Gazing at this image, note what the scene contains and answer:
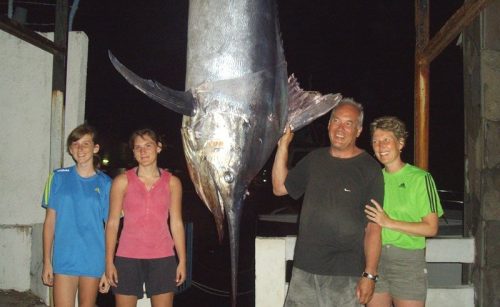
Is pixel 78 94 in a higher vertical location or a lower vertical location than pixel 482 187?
higher

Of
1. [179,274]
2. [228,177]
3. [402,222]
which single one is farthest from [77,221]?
[402,222]

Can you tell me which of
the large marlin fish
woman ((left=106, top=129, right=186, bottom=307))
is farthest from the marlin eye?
woman ((left=106, top=129, right=186, bottom=307))

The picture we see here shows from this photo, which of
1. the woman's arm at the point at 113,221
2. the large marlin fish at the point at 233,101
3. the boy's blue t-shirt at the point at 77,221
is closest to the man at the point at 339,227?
the large marlin fish at the point at 233,101

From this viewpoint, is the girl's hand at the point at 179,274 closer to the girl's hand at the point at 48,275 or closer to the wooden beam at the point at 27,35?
the girl's hand at the point at 48,275

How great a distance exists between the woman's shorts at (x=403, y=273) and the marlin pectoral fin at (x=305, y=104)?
78 cm

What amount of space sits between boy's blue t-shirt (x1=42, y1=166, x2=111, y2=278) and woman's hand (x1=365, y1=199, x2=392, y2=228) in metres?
1.51

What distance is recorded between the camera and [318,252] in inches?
90.7

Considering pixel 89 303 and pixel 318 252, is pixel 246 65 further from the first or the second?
pixel 89 303

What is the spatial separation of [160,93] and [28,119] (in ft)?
7.08

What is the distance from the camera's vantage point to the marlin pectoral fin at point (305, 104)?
7.52 ft

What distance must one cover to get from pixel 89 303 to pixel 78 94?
1685 mm

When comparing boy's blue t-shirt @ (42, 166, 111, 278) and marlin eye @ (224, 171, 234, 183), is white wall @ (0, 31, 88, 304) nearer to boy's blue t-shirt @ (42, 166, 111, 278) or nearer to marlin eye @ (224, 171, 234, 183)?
boy's blue t-shirt @ (42, 166, 111, 278)

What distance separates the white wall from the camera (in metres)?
3.64

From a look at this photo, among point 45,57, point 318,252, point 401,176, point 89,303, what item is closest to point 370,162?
Answer: point 401,176
